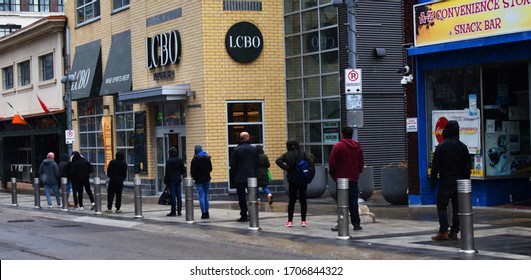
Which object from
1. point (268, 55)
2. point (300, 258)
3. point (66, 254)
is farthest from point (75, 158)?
point (300, 258)

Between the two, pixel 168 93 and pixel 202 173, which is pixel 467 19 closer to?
pixel 202 173

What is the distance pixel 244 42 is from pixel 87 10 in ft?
38.0

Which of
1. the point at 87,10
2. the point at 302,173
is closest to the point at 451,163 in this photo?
the point at 302,173

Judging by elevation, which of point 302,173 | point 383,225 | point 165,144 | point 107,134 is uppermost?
point 107,134

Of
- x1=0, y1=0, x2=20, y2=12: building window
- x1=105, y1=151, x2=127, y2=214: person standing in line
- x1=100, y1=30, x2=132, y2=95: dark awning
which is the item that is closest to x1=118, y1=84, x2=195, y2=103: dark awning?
x1=100, y1=30, x2=132, y2=95: dark awning

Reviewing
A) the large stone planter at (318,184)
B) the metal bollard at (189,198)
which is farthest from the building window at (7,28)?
the metal bollard at (189,198)

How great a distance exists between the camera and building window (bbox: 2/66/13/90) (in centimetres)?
4409

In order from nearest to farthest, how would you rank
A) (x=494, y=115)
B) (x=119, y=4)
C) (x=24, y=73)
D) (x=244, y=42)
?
(x=494, y=115) < (x=244, y=42) < (x=119, y=4) < (x=24, y=73)

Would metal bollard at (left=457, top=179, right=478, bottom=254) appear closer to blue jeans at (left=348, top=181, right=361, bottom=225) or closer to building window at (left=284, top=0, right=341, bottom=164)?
blue jeans at (left=348, top=181, right=361, bottom=225)

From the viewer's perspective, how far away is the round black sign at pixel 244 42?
25.7 metres

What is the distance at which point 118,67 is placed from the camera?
31031mm

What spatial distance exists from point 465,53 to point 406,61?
1.86m

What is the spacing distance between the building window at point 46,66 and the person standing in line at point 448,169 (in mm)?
28610

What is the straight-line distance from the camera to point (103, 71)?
3288 cm
